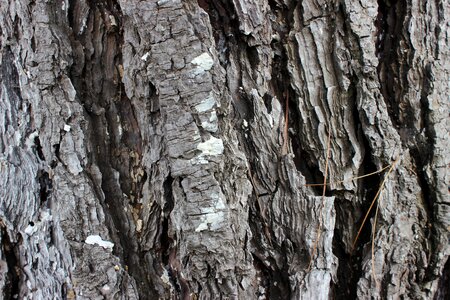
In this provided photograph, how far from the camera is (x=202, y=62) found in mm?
1161

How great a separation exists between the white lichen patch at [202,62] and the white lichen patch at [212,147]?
7.3 inches

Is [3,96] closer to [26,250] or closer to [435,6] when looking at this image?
[26,250]

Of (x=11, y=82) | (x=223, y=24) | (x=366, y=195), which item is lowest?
(x=366, y=195)

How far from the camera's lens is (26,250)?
127cm

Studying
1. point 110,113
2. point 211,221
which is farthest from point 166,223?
point 110,113

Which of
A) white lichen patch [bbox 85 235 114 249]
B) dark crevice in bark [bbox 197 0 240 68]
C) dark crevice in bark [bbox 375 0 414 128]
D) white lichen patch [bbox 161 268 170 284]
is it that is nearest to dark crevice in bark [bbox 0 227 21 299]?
white lichen patch [bbox 85 235 114 249]

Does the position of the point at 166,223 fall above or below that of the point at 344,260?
above

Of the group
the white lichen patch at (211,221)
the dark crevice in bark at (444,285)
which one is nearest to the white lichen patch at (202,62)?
the white lichen patch at (211,221)

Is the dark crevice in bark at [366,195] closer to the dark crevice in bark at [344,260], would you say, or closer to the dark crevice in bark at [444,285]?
the dark crevice in bark at [344,260]

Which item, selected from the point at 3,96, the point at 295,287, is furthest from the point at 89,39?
the point at 295,287

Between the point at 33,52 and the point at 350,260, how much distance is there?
113 cm

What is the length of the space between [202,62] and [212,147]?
23 centimetres

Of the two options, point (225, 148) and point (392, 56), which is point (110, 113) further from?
point (392, 56)

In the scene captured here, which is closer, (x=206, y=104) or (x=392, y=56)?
(x=206, y=104)
